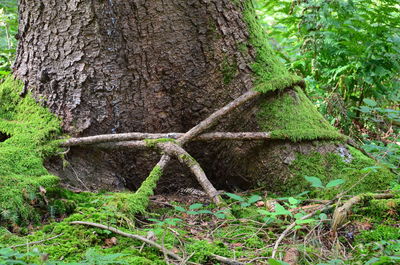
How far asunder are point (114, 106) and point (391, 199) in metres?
2.21

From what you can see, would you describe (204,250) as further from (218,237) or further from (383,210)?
(383,210)

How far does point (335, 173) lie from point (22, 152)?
238 cm

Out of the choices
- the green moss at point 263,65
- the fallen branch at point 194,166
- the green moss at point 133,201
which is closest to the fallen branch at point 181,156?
the fallen branch at point 194,166

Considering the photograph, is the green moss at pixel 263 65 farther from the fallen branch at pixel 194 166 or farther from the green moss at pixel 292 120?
the fallen branch at pixel 194 166

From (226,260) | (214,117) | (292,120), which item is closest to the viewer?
(226,260)

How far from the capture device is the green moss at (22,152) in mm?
2188

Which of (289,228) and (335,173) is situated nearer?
(289,228)

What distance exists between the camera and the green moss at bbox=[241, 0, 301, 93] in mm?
3230

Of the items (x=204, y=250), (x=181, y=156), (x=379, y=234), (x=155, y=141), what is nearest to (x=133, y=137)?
(x=155, y=141)

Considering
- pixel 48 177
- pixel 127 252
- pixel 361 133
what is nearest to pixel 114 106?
pixel 48 177

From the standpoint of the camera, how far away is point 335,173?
287 centimetres

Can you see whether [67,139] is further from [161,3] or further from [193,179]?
[161,3]

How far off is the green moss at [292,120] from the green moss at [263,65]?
129 mm

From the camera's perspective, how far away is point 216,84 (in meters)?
3.25
